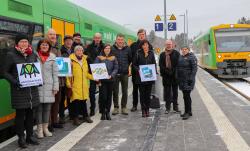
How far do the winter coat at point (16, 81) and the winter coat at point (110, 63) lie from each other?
2.32 metres

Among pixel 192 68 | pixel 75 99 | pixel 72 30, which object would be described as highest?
pixel 72 30

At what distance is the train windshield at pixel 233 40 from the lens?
19.8 metres

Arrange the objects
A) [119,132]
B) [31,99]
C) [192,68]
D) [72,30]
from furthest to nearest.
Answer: [72,30]
[192,68]
[119,132]
[31,99]

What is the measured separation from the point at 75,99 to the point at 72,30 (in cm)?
331

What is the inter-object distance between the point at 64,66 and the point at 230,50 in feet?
46.3

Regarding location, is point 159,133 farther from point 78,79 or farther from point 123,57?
point 123,57

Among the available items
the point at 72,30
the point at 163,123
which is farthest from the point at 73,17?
the point at 163,123

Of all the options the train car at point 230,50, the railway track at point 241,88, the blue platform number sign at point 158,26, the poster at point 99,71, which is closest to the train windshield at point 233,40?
the train car at point 230,50

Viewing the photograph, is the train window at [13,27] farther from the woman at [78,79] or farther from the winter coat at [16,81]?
the woman at [78,79]

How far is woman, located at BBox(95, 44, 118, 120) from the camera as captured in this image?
8125 millimetres

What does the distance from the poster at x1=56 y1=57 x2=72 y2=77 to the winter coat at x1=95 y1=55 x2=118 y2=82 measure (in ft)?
3.09

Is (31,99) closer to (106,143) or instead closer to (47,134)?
(47,134)

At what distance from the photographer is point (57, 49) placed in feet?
23.6

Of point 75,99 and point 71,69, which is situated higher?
point 71,69
